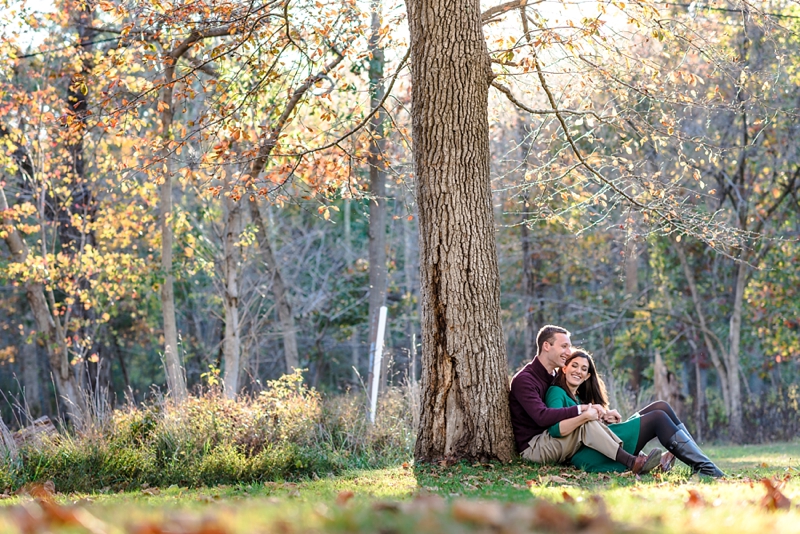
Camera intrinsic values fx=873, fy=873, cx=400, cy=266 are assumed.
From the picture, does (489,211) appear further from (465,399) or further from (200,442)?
(200,442)

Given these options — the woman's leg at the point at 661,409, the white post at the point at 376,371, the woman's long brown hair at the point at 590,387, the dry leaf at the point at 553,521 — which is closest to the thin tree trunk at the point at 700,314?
the white post at the point at 376,371

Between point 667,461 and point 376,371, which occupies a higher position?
point 376,371

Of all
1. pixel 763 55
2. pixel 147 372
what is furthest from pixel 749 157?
pixel 147 372

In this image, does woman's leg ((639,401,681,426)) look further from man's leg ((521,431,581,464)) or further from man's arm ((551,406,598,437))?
man's leg ((521,431,581,464))

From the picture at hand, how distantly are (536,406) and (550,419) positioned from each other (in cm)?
17

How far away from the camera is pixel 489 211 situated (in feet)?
25.8

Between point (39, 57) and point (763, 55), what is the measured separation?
1411 cm

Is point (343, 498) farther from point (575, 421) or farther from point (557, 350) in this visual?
point (557, 350)

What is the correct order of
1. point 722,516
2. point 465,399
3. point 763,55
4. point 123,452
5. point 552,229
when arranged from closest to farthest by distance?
point 722,516
point 465,399
point 123,452
point 763,55
point 552,229

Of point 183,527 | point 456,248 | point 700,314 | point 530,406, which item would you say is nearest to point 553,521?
point 183,527

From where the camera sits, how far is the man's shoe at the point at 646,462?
21.8 feet

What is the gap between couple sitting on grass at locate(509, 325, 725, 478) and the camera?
23.2 ft

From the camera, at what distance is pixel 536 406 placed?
739 cm

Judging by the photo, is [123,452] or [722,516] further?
[123,452]
